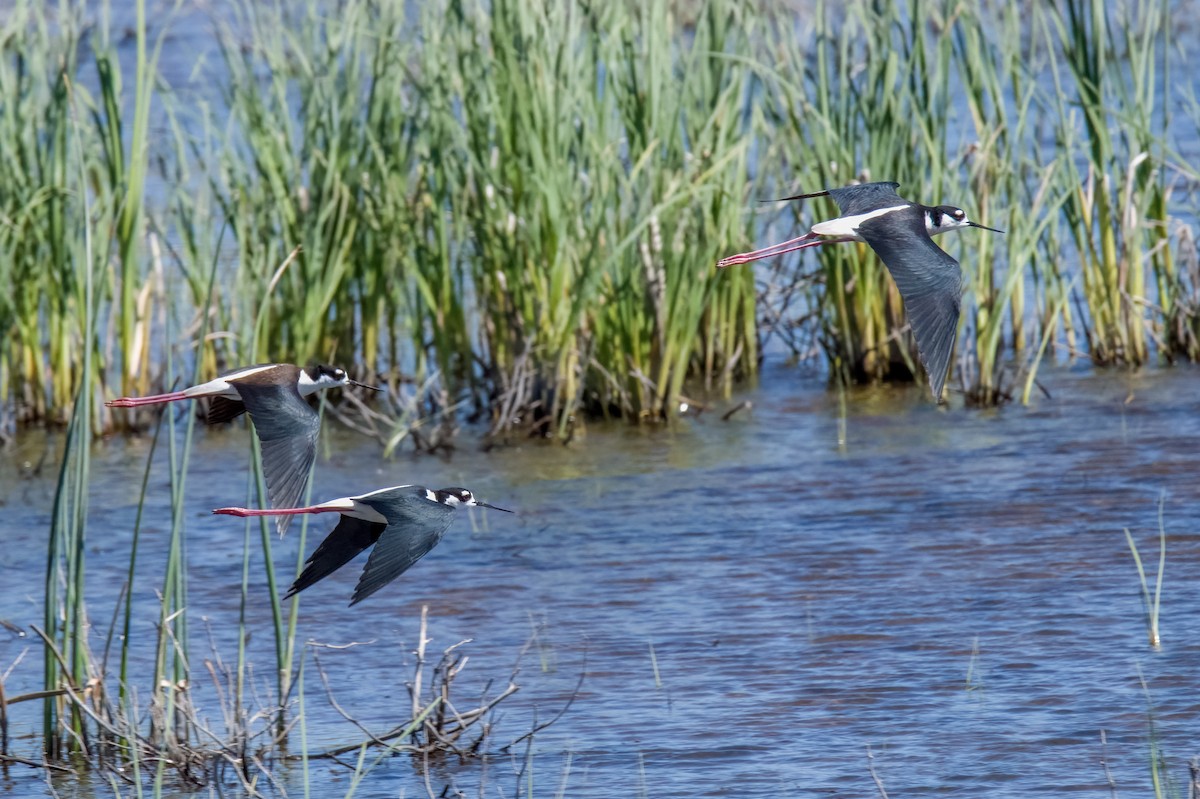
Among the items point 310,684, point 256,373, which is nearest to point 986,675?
point 310,684

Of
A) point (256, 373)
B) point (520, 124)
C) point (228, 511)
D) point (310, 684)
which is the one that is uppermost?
point (520, 124)

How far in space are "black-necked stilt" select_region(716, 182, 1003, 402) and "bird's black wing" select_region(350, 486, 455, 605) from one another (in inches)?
27.7

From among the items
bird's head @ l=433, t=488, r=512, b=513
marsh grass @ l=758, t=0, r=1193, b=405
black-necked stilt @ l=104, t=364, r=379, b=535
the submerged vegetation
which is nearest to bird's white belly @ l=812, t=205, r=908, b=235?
bird's head @ l=433, t=488, r=512, b=513

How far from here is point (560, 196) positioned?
6.13m

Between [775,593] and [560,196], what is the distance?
5.33 ft

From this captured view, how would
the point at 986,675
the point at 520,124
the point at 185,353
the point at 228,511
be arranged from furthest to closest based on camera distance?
the point at 185,353
the point at 520,124
the point at 986,675
the point at 228,511

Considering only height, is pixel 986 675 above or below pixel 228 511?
below

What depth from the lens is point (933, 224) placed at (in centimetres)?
362

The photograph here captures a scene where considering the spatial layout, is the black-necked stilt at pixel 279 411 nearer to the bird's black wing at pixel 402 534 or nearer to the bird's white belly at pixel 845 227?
the bird's black wing at pixel 402 534

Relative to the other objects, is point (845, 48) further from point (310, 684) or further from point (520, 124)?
point (310, 684)

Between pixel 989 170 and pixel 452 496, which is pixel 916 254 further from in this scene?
pixel 989 170

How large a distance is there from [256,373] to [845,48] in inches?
161

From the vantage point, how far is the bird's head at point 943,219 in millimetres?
3535

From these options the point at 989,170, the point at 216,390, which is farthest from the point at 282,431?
the point at 989,170
